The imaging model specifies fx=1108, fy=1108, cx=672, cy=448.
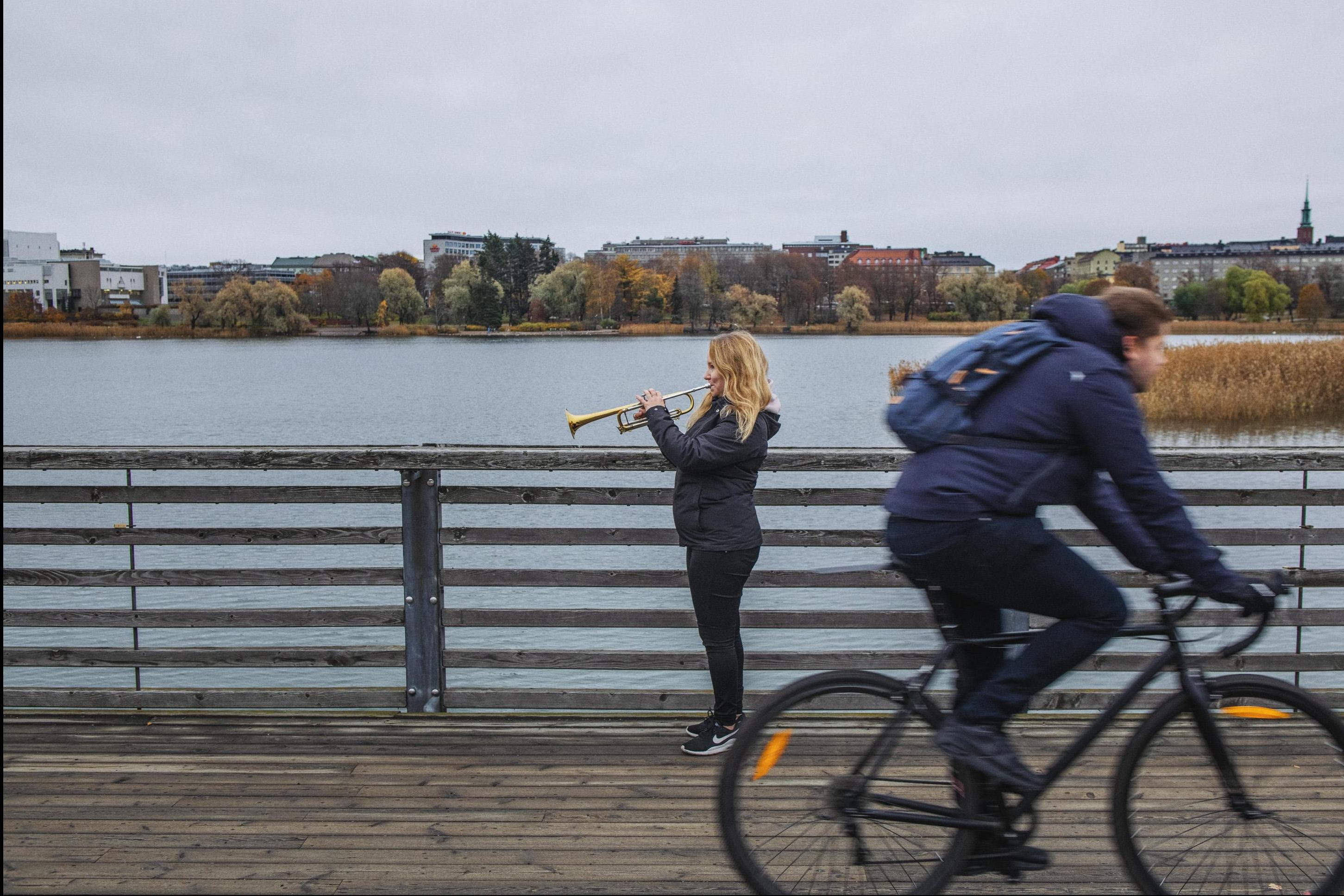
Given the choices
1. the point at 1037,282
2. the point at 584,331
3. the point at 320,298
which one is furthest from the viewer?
the point at 1037,282

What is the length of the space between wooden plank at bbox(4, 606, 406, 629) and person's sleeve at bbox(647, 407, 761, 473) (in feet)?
4.89

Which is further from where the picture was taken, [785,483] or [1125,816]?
[785,483]

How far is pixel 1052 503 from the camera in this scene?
8.70 feet

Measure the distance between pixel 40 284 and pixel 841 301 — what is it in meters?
86.2

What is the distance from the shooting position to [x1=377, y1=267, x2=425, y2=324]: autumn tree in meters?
100

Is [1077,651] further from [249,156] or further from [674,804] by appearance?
[249,156]

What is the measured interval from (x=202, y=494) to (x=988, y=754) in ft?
11.4

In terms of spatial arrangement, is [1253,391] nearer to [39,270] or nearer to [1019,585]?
[1019,585]

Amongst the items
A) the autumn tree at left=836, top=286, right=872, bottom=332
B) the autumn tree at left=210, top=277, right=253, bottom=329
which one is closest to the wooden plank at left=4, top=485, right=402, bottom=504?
the autumn tree at left=836, top=286, right=872, bottom=332

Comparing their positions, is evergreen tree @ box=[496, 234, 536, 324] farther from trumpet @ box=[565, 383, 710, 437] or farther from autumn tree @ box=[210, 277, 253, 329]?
trumpet @ box=[565, 383, 710, 437]

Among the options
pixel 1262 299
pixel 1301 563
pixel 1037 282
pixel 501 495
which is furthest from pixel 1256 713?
pixel 1037 282

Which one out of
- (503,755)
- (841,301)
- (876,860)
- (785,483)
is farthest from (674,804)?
(841,301)

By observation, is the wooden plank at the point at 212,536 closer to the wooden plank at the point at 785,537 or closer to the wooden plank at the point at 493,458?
the wooden plank at the point at 785,537

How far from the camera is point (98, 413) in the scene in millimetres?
33250
